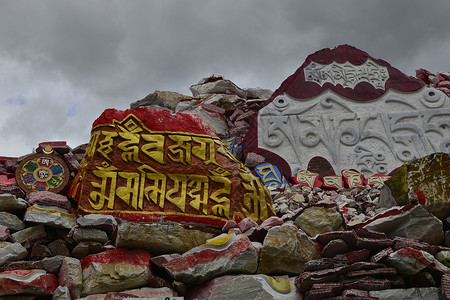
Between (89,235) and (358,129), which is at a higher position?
(358,129)

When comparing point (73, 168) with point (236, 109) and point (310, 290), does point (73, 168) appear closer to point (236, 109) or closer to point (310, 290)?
point (310, 290)

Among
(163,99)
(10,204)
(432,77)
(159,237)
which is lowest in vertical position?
(159,237)

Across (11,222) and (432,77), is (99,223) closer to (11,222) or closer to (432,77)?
(11,222)

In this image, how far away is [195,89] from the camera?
52.0ft

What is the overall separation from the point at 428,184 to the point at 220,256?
221 centimetres

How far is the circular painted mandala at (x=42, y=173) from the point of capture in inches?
221

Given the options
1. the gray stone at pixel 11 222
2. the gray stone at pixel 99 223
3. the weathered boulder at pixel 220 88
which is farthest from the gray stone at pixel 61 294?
the weathered boulder at pixel 220 88

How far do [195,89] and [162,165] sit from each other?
1040cm

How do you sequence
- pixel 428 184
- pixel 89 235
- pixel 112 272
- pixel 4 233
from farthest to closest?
pixel 428 184, pixel 89 235, pixel 4 233, pixel 112 272

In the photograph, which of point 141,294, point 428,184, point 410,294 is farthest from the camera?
point 428,184

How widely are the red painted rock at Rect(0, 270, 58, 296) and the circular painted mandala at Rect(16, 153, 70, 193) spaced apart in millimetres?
1570

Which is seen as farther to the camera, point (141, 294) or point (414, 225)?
point (414, 225)

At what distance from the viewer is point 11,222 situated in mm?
4801

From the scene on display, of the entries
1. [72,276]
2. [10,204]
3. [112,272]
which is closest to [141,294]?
[112,272]
